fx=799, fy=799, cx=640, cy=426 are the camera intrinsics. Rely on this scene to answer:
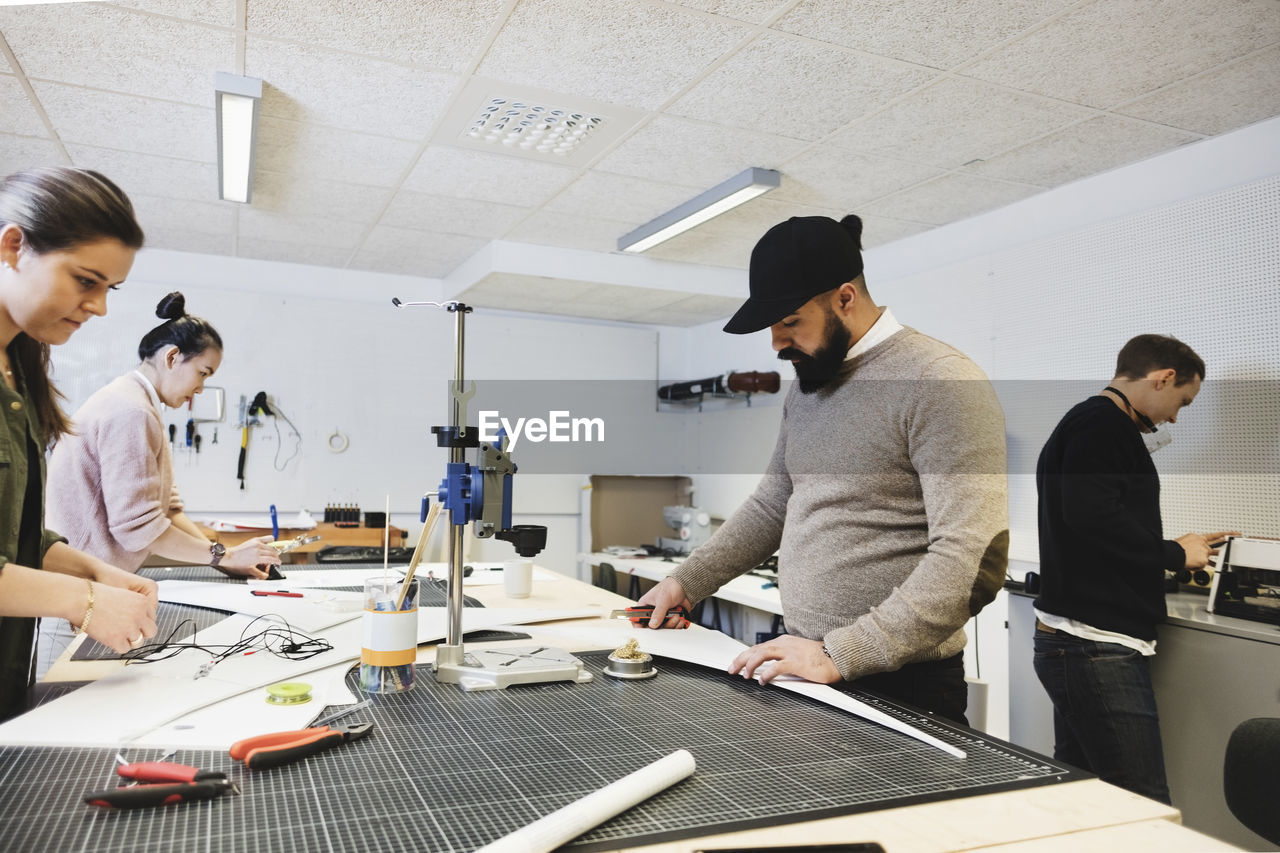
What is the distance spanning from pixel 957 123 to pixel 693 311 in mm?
2968

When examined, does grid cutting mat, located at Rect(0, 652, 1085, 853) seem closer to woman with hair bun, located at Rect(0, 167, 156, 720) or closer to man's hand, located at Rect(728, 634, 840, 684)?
man's hand, located at Rect(728, 634, 840, 684)

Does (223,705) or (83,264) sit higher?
(83,264)

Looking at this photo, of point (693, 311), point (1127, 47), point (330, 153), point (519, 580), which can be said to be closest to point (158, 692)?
point (519, 580)

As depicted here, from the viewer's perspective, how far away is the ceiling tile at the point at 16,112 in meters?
2.83

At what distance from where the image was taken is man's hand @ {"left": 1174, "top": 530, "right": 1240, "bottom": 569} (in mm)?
2615

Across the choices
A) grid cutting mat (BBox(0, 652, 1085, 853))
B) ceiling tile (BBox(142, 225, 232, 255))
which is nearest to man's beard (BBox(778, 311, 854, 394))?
grid cutting mat (BBox(0, 652, 1085, 853))

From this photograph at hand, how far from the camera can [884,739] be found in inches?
41.3

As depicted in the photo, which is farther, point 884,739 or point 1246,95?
point 1246,95

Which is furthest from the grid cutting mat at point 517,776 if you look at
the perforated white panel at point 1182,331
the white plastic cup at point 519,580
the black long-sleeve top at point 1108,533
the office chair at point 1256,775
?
the perforated white panel at point 1182,331

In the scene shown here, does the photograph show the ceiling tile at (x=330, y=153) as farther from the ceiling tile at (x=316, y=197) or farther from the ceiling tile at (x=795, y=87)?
the ceiling tile at (x=795, y=87)

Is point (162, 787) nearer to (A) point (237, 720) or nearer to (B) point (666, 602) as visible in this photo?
(A) point (237, 720)

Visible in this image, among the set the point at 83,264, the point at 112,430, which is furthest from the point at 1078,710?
the point at 112,430

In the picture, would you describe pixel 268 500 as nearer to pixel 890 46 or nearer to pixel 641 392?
pixel 641 392

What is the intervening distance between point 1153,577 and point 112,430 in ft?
9.41
